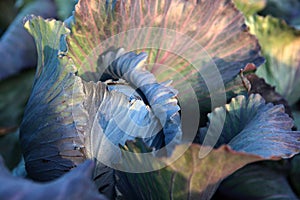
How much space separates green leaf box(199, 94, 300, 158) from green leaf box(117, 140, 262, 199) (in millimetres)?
55

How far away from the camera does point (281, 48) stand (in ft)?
3.85

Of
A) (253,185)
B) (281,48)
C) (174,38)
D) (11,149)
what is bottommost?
(11,149)

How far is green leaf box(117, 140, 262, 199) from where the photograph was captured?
56 cm

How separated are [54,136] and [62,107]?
0.15 ft

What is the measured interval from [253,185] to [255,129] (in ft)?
0.74

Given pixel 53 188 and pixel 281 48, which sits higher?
pixel 53 188

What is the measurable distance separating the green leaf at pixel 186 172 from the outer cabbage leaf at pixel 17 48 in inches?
33.1

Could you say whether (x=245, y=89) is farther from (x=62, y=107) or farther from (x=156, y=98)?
(x=62, y=107)

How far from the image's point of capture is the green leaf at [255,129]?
25.0 inches

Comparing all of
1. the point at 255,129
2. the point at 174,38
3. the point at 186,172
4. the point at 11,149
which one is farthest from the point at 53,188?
the point at 11,149

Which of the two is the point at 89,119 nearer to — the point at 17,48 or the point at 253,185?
the point at 253,185

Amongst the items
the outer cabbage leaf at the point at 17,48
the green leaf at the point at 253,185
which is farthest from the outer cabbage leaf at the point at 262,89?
the outer cabbage leaf at the point at 17,48

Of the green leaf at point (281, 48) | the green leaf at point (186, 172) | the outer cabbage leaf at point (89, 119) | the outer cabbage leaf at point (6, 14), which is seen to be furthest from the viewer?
the outer cabbage leaf at point (6, 14)

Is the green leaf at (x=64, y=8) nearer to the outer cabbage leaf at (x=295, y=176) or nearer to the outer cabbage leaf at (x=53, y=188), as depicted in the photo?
the outer cabbage leaf at (x=295, y=176)
